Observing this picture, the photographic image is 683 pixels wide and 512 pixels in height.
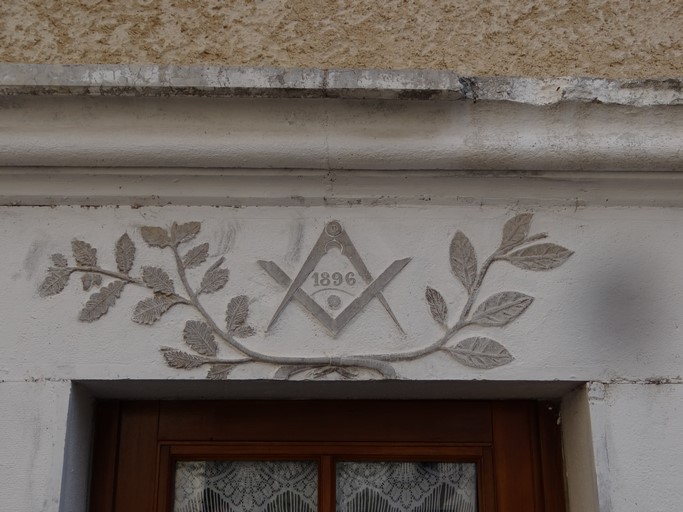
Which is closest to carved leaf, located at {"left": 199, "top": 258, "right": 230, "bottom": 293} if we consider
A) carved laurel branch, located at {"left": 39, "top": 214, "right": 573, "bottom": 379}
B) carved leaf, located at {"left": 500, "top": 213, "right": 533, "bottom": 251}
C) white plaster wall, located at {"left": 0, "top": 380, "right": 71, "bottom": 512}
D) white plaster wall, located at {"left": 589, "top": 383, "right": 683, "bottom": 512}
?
carved laurel branch, located at {"left": 39, "top": 214, "right": 573, "bottom": 379}

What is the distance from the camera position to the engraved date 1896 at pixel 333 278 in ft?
6.30

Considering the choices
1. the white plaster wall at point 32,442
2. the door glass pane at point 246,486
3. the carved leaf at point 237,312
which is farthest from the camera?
the door glass pane at point 246,486

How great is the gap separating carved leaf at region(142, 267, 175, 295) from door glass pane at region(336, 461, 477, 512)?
1.78 ft

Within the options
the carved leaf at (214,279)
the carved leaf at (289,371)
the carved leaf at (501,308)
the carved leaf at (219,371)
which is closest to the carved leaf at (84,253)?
the carved leaf at (214,279)

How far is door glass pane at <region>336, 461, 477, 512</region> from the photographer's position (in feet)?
6.55

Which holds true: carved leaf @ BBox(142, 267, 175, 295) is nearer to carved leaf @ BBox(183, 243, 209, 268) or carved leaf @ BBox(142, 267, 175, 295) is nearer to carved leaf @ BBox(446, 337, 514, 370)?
carved leaf @ BBox(183, 243, 209, 268)

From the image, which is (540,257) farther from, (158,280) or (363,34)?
(158,280)

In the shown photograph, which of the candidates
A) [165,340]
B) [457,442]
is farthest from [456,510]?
[165,340]

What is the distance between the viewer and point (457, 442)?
2.01 meters

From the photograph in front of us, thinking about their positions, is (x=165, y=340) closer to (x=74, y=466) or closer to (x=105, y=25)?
(x=74, y=466)

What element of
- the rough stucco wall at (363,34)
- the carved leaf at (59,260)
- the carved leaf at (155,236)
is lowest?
the carved leaf at (59,260)

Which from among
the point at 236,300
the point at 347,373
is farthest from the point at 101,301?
the point at 347,373

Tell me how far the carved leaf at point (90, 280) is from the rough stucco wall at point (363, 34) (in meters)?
0.48

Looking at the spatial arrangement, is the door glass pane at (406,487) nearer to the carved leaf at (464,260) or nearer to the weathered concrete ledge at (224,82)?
the carved leaf at (464,260)
